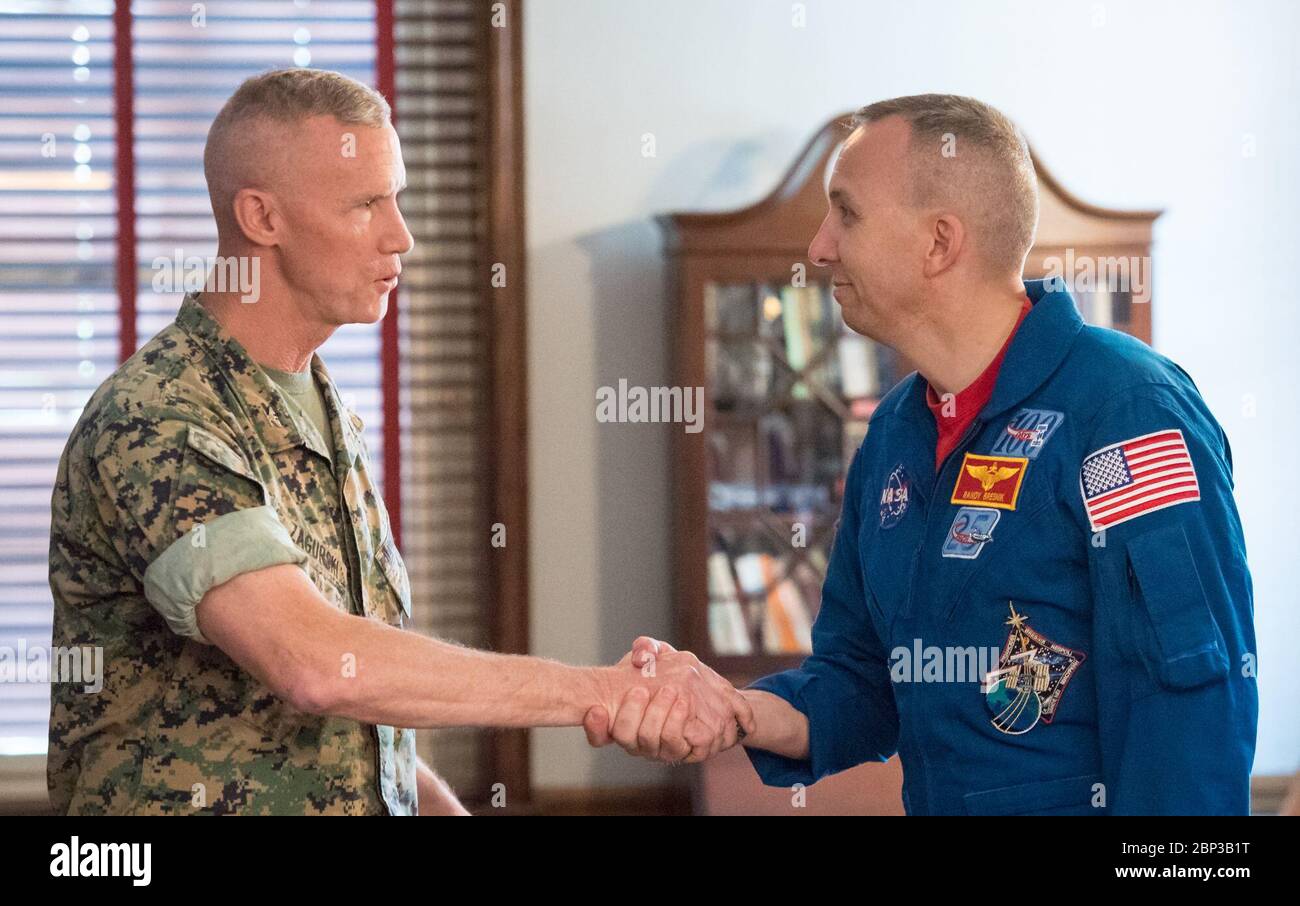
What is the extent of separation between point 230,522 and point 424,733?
10.5 feet

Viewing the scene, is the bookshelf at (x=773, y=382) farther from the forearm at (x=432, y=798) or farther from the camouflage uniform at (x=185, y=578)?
the camouflage uniform at (x=185, y=578)

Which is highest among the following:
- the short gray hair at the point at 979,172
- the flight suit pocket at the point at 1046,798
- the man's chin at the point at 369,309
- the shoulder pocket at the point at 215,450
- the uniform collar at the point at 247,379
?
the short gray hair at the point at 979,172

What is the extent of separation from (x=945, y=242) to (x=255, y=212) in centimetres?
106

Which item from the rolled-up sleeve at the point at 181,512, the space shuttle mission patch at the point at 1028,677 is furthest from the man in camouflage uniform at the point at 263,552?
the space shuttle mission patch at the point at 1028,677

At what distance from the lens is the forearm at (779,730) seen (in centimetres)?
230

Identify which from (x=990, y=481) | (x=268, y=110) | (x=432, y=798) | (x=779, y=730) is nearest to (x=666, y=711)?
(x=779, y=730)

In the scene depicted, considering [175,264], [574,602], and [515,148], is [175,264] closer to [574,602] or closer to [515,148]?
[515,148]

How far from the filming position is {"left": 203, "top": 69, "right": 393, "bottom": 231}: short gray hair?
2055mm

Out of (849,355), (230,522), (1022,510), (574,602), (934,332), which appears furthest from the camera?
(574,602)

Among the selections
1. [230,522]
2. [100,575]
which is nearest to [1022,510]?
[230,522]

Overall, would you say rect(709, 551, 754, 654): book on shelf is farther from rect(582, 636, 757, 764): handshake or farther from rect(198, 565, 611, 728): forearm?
rect(198, 565, 611, 728): forearm

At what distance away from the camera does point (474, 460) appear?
489 cm

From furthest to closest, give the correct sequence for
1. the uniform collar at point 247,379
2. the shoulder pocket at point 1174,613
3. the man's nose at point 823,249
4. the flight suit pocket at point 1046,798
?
the man's nose at point 823,249, the uniform collar at point 247,379, the flight suit pocket at point 1046,798, the shoulder pocket at point 1174,613

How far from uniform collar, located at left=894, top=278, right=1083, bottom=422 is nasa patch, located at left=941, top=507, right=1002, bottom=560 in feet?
0.47
